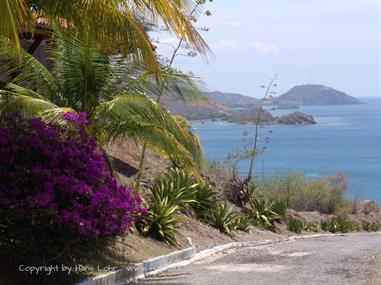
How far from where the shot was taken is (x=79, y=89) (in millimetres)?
12375

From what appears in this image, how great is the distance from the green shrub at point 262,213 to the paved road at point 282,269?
756cm

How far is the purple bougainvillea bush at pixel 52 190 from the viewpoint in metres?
9.00

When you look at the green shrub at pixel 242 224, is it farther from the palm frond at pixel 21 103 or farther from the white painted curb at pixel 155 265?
the palm frond at pixel 21 103

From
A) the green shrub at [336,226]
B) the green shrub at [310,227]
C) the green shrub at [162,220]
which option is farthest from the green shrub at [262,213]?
the green shrub at [162,220]

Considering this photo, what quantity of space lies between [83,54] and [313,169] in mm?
79105

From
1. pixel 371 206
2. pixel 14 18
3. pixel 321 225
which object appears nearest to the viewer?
pixel 14 18

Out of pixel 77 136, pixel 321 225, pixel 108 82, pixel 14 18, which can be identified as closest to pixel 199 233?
pixel 108 82

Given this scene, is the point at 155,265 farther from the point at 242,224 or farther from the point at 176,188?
the point at 242,224

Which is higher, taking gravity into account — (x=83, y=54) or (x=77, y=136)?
(x=83, y=54)

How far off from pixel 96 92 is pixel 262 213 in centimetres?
1394

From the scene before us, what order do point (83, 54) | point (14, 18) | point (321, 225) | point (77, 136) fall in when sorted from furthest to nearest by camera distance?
1. point (321, 225)
2. point (83, 54)
3. point (77, 136)
4. point (14, 18)

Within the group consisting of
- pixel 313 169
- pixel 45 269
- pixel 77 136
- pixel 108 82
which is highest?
pixel 108 82

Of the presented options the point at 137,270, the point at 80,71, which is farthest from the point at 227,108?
the point at 137,270

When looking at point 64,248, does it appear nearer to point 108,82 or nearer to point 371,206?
point 108,82
